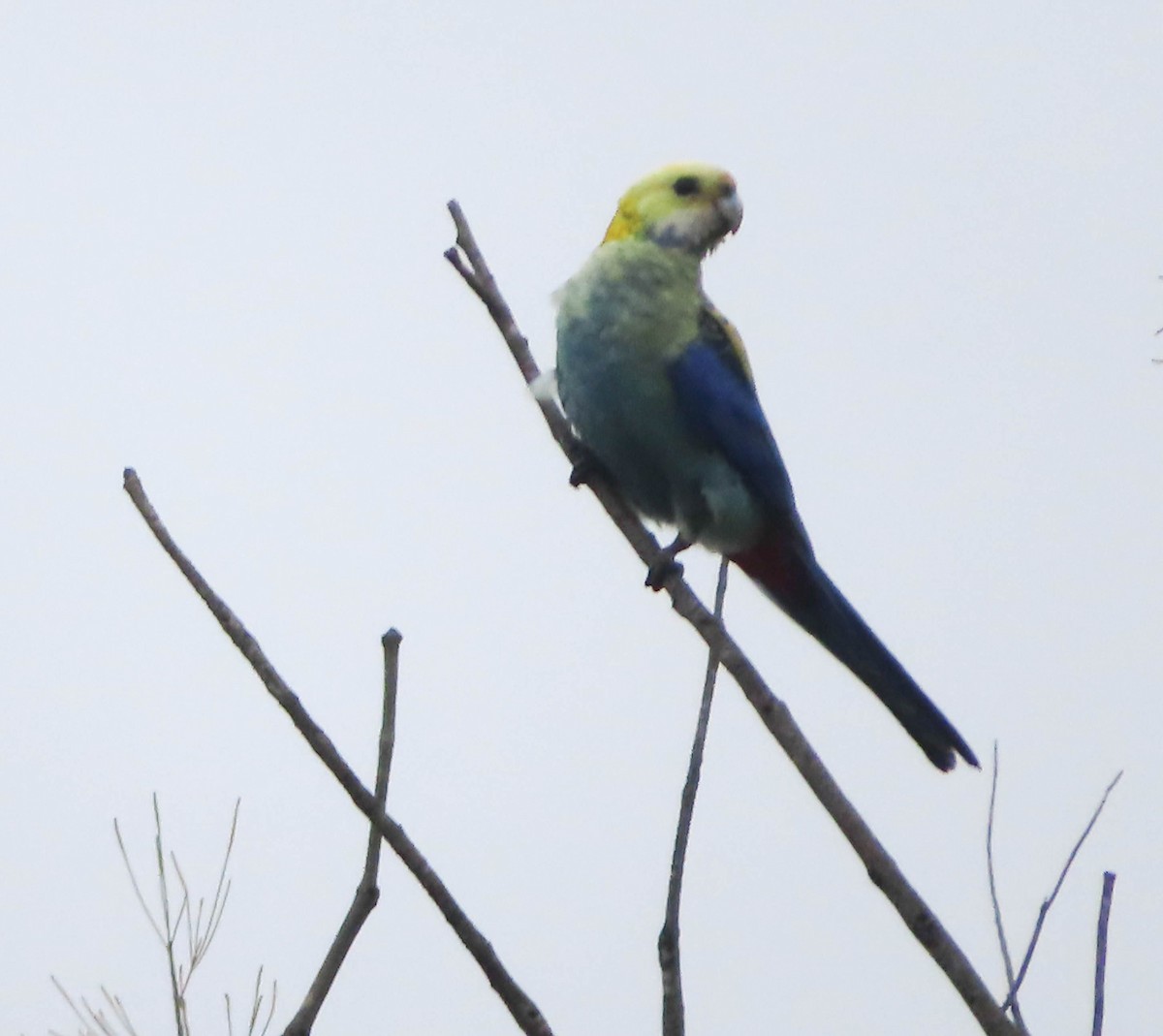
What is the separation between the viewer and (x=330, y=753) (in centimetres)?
178

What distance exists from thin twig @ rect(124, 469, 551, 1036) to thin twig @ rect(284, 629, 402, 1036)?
0.04m

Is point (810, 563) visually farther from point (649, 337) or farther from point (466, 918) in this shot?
point (466, 918)

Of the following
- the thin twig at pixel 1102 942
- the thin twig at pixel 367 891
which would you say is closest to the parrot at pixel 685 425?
the thin twig at pixel 1102 942

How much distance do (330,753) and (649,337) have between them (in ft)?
7.62

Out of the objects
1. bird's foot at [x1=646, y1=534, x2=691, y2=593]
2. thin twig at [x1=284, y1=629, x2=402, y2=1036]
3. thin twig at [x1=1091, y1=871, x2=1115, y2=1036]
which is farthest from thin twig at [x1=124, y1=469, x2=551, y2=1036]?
bird's foot at [x1=646, y1=534, x2=691, y2=593]

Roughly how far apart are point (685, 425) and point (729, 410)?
135 mm

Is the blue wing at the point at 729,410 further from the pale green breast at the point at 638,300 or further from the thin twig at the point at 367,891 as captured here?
the thin twig at the point at 367,891

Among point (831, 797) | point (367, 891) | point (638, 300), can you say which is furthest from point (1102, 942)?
point (638, 300)

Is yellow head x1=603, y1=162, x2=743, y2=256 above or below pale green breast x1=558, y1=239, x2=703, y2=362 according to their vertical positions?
above

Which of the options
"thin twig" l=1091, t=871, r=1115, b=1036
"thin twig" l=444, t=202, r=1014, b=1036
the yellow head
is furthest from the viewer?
the yellow head

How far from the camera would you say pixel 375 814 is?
1.77 meters

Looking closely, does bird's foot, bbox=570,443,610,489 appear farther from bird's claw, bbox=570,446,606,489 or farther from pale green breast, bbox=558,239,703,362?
pale green breast, bbox=558,239,703,362

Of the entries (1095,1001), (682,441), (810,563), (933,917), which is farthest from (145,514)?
(810,563)

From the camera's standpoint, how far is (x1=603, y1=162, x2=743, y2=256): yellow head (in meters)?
4.21
